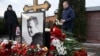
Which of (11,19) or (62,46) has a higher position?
(11,19)

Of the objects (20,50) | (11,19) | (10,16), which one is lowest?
(20,50)

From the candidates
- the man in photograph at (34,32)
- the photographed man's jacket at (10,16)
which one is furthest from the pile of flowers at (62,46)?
the photographed man's jacket at (10,16)

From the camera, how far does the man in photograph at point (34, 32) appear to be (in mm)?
4684

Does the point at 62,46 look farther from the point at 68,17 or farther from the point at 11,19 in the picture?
the point at 11,19

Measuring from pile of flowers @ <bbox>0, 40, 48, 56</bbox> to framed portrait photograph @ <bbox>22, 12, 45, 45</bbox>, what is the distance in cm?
20

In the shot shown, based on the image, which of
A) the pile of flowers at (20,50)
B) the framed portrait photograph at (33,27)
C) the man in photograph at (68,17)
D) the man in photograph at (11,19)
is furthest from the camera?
the man in photograph at (11,19)

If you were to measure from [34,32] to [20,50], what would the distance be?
1.25 ft

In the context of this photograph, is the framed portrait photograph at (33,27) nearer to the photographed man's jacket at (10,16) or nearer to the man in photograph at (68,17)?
the man in photograph at (68,17)

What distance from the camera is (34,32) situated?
4762 millimetres

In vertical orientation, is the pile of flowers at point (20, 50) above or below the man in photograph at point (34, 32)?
below

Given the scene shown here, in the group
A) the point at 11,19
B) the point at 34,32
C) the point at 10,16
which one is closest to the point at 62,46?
the point at 34,32

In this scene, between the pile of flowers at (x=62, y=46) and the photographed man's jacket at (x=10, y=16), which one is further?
the photographed man's jacket at (x=10, y=16)

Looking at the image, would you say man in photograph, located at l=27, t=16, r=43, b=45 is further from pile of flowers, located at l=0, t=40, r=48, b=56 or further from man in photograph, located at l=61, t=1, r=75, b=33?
man in photograph, located at l=61, t=1, r=75, b=33

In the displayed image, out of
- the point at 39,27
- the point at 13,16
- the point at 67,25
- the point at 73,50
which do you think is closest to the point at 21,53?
the point at 39,27
